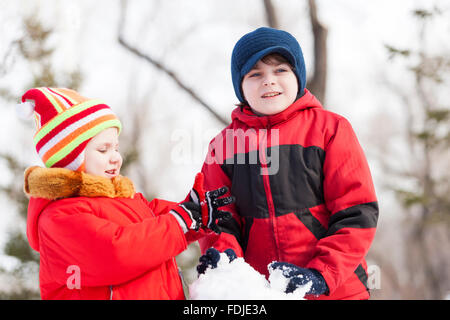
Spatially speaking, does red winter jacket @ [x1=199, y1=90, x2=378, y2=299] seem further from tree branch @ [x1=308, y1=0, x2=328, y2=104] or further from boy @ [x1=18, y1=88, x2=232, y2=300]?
tree branch @ [x1=308, y1=0, x2=328, y2=104]

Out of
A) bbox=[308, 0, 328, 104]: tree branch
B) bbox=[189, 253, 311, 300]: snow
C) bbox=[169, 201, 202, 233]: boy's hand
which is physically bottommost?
bbox=[189, 253, 311, 300]: snow

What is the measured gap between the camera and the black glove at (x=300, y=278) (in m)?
1.53

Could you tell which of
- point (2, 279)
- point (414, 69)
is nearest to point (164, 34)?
point (414, 69)

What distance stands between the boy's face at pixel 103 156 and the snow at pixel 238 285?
0.55m

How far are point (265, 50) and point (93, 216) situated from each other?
0.92 meters

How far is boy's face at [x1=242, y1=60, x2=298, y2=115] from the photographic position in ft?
6.06

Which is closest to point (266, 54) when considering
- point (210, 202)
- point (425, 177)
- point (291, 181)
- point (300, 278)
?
point (291, 181)

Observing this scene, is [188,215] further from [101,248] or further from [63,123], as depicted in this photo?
[63,123]

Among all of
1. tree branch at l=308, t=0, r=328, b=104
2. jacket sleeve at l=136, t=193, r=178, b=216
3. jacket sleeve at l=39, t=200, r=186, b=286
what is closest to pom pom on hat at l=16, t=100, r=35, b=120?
jacket sleeve at l=39, t=200, r=186, b=286

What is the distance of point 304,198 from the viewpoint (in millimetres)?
1770

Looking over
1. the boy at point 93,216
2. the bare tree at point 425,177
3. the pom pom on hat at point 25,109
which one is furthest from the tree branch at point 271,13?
the pom pom on hat at point 25,109

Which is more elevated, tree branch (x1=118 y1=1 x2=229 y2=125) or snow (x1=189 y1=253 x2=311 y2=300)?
tree branch (x1=118 y1=1 x2=229 y2=125)
